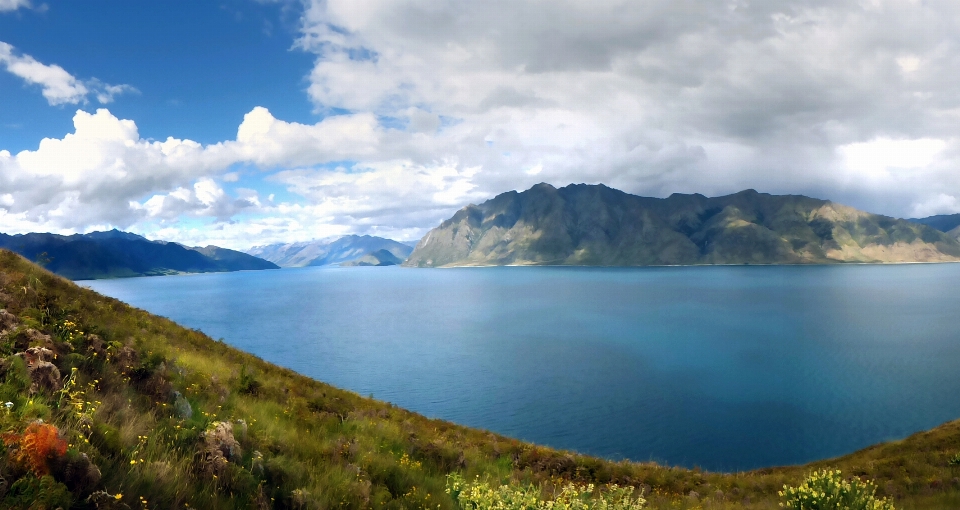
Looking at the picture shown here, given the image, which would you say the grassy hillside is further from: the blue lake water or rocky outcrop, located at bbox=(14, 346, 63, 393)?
the blue lake water

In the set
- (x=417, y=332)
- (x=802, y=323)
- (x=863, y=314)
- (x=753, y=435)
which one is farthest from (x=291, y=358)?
(x=863, y=314)

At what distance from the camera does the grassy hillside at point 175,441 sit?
5.76 metres

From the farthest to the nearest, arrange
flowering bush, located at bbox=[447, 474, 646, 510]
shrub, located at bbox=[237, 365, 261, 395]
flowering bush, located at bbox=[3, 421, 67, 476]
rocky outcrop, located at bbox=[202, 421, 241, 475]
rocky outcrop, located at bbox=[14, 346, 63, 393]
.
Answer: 1. shrub, located at bbox=[237, 365, 261, 395]
2. rocky outcrop, located at bbox=[14, 346, 63, 393]
3. flowering bush, located at bbox=[447, 474, 646, 510]
4. rocky outcrop, located at bbox=[202, 421, 241, 475]
5. flowering bush, located at bbox=[3, 421, 67, 476]

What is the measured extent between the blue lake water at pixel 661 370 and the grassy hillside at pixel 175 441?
88.7ft

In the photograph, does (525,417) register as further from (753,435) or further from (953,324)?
(953,324)

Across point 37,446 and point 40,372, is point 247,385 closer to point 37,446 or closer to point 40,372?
point 40,372

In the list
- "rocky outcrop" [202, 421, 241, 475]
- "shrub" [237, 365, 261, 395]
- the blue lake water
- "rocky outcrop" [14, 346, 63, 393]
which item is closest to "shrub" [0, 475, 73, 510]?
"rocky outcrop" [202, 421, 241, 475]

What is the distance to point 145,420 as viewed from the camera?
8273 mm

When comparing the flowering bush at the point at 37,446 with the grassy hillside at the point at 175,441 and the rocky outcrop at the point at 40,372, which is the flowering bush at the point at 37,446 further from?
the rocky outcrop at the point at 40,372

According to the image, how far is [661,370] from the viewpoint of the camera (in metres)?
67.2

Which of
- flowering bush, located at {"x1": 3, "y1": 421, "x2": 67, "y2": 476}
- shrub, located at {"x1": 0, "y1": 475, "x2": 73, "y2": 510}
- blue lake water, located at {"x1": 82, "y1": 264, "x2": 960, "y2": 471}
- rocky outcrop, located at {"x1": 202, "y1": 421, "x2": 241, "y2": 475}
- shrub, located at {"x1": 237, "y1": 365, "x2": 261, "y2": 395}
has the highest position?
flowering bush, located at {"x1": 3, "y1": 421, "x2": 67, "y2": 476}

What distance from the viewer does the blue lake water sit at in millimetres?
45250

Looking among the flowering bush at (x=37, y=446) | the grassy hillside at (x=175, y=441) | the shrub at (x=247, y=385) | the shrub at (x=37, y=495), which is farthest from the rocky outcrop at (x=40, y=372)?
the shrub at (x=247, y=385)

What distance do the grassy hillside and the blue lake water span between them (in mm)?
27047
